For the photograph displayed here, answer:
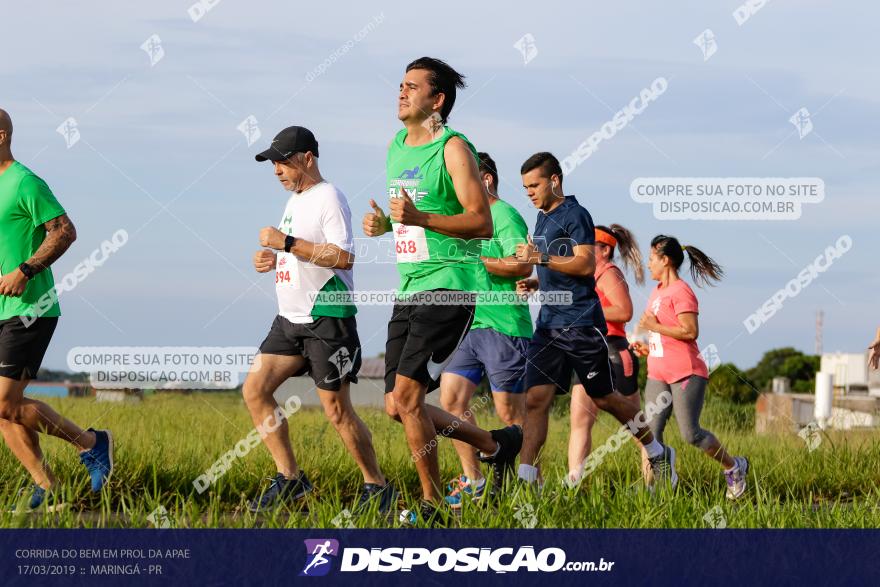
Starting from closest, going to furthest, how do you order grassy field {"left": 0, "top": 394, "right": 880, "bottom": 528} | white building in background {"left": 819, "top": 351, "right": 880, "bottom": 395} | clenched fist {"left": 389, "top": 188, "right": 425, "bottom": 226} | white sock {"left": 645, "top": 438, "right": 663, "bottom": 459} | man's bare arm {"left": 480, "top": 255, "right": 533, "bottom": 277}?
clenched fist {"left": 389, "top": 188, "right": 425, "bottom": 226} < grassy field {"left": 0, "top": 394, "right": 880, "bottom": 528} < man's bare arm {"left": 480, "top": 255, "right": 533, "bottom": 277} < white sock {"left": 645, "top": 438, "right": 663, "bottom": 459} < white building in background {"left": 819, "top": 351, "right": 880, "bottom": 395}

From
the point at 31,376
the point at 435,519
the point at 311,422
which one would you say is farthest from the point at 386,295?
the point at 311,422

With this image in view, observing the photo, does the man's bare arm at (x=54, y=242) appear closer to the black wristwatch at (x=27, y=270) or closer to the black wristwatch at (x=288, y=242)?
the black wristwatch at (x=27, y=270)

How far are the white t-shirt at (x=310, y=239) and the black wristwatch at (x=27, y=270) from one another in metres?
1.47

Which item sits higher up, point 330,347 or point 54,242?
point 54,242

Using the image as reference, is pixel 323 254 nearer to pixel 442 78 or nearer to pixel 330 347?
pixel 330 347

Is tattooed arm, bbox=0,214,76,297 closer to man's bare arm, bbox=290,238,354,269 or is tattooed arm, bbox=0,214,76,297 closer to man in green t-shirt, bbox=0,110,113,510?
man in green t-shirt, bbox=0,110,113,510

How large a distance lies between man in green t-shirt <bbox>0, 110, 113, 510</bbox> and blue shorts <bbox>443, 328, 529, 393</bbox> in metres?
2.49

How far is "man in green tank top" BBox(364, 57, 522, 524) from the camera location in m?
6.36

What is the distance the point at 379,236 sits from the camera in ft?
21.7

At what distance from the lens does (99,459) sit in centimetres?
784

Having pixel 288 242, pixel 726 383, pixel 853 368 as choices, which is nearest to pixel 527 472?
pixel 288 242

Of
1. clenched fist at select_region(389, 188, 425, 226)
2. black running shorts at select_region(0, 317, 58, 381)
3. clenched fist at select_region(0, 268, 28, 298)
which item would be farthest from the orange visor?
clenched fist at select_region(0, 268, 28, 298)

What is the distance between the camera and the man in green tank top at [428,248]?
636 cm

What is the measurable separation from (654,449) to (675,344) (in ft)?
2.98
